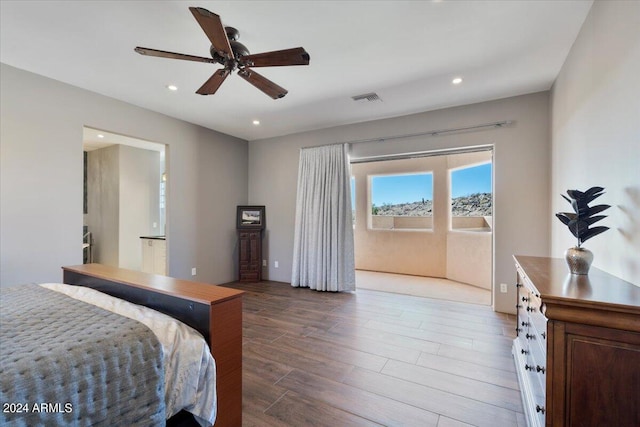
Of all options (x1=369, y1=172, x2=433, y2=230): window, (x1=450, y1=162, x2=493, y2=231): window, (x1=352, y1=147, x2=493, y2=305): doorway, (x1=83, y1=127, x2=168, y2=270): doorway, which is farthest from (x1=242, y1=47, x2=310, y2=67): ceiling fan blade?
(x1=369, y1=172, x2=433, y2=230): window

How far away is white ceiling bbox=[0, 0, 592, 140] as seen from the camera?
197 cm

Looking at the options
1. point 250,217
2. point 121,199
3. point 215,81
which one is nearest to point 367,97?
point 215,81

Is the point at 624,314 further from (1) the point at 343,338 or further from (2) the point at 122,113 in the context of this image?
(2) the point at 122,113

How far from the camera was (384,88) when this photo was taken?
10.7 feet

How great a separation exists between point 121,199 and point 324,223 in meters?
4.04

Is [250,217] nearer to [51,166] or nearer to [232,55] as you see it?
[51,166]

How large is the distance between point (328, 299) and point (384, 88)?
119 inches

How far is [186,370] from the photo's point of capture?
125cm

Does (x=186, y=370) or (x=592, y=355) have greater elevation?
(x=592, y=355)

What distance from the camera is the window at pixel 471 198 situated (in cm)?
546

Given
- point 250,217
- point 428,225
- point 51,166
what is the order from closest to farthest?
1. point 51,166
2. point 250,217
3. point 428,225

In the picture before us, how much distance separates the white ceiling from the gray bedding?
210 centimetres

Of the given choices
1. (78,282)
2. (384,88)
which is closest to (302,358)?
(78,282)

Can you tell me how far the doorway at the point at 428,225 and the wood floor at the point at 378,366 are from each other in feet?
4.63
